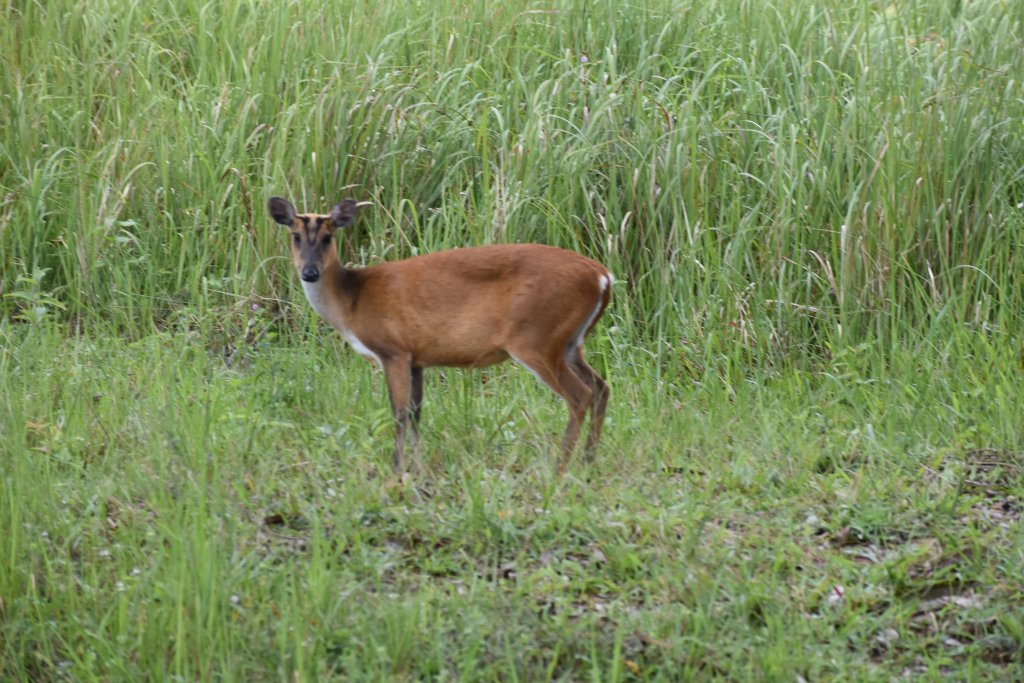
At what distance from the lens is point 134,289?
302 inches

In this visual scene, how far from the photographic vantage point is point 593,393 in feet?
19.7

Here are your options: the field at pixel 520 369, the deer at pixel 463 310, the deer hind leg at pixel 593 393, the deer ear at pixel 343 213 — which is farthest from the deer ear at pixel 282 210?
the deer hind leg at pixel 593 393

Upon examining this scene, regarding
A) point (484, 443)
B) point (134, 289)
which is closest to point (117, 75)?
point (134, 289)

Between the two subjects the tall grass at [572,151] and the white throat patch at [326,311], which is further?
the tall grass at [572,151]

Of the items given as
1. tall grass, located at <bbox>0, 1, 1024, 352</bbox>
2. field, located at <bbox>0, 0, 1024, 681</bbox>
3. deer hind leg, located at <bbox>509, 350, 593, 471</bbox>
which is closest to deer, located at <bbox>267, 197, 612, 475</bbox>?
deer hind leg, located at <bbox>509, 350, 593, 471</bbox>

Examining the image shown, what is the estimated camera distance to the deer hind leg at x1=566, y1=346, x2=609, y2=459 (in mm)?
5836

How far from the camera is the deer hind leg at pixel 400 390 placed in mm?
5781

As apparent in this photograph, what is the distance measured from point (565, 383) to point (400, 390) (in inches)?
26.1

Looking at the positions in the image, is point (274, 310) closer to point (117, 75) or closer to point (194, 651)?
point (117, 75)

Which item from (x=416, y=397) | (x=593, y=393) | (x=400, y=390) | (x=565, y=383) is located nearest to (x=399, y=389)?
(x=400, y=390)

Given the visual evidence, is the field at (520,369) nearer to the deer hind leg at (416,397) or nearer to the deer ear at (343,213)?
the deer hind leg at (416,397)

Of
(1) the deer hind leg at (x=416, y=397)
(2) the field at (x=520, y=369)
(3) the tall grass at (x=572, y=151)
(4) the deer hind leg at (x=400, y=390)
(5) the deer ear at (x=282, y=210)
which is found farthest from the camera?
(3) the tall grass at (x=572, y=151)

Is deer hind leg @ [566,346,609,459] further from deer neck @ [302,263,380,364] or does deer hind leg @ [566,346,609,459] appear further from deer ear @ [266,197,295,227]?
deer ear @ [266,197,295,227]

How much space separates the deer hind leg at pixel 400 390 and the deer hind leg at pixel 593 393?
0.68 metres
